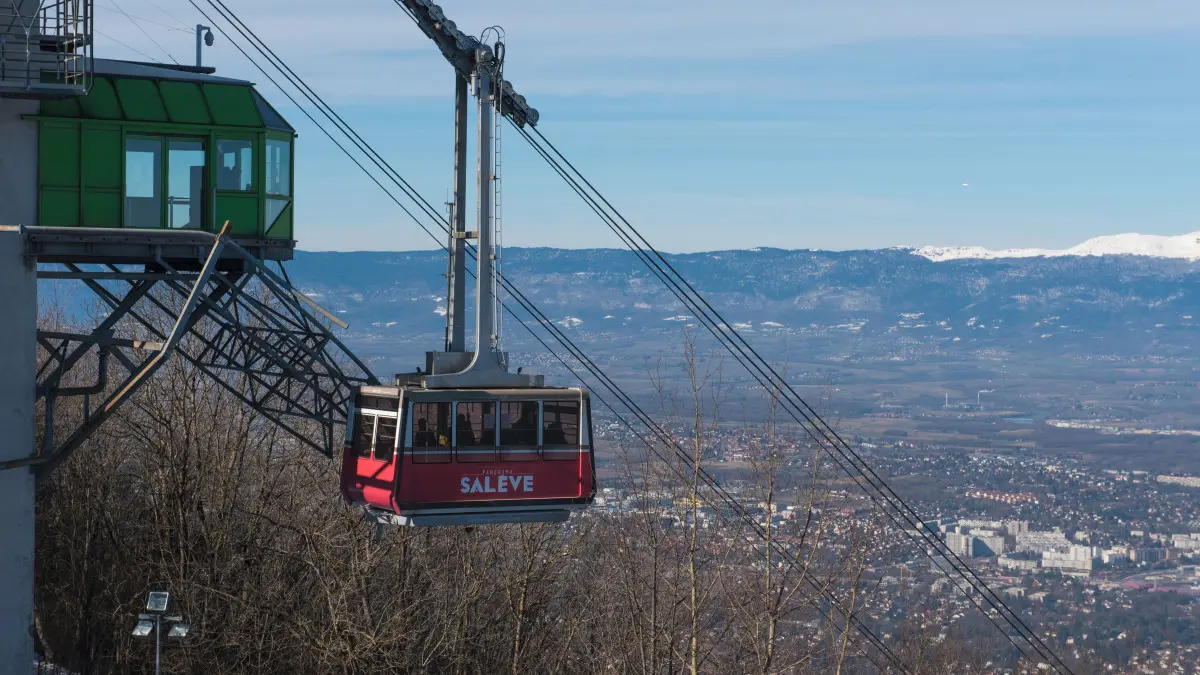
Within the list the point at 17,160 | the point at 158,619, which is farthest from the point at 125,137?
the point at 158,619

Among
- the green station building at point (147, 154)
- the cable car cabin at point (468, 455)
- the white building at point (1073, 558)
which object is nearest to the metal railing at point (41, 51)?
the green station building at point (147, 154)

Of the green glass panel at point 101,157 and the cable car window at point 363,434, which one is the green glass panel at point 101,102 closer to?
the green glass panel at point 101,157

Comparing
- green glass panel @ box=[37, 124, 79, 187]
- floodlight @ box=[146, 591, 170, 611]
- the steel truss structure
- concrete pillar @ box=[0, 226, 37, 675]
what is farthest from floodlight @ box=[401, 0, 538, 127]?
floodlight @ box=[146, 591, 170, 611]

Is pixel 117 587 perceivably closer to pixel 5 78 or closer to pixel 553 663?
pixel 553 663

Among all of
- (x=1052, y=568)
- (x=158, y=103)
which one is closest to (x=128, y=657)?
(x=158, y=103)

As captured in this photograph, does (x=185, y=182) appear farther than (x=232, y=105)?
No

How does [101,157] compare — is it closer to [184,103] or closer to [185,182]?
[185,182]
